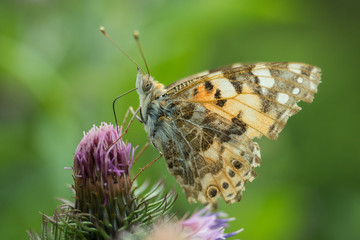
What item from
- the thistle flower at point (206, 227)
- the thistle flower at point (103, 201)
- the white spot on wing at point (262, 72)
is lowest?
the thistle flower at point (206, 227)

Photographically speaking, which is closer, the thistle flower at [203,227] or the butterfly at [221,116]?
the thistle flower at [203,227]

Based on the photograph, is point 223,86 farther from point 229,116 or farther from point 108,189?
point 108,189

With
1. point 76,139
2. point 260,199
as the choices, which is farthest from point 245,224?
point 76,139

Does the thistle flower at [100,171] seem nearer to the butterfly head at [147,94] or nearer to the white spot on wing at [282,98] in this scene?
the butterfly head at [147,94]

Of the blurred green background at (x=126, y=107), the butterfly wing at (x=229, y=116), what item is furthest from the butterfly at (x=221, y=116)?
the blurred green background at (x=126, y=107)

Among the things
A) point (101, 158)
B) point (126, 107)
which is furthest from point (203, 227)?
point (126, 107)

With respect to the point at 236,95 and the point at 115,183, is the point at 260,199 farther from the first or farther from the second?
the point at 115,183

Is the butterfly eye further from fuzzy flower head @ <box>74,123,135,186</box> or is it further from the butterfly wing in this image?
fuzzy flower head @ <box>74,123,135,186</box>
